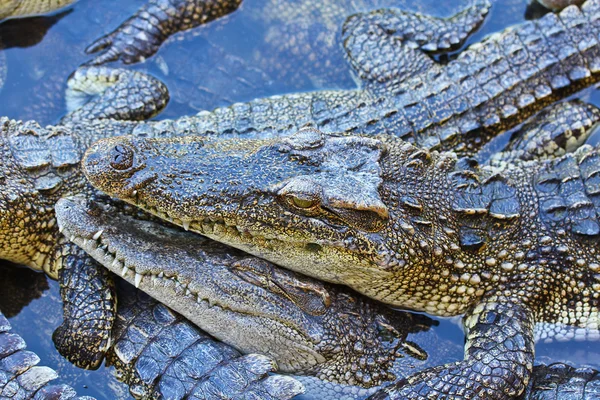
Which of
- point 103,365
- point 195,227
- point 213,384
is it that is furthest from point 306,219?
point 103,365

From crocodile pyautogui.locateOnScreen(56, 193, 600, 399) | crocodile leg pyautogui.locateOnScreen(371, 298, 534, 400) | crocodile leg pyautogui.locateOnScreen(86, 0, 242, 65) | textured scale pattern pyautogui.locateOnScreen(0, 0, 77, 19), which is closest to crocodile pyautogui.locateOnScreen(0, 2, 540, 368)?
crocodile pyautogui.locateOnScreen(56, 193, 600, 399)

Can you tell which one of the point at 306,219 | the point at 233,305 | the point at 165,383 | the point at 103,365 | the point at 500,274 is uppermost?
the point at 306,219

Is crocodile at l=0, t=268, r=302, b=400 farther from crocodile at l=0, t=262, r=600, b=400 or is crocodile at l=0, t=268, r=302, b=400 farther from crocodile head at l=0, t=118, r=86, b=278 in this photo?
crocodile head at l=0, t=118, r=86, b=278

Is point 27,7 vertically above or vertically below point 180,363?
above

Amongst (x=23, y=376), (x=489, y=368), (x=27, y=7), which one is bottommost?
(x=23, y=376)

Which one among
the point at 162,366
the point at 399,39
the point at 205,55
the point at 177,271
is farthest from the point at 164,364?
the point at 399,39

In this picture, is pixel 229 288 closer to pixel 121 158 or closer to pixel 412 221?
pixel 121 158

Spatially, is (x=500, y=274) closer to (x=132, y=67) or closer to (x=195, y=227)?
(x=195, y=227)
